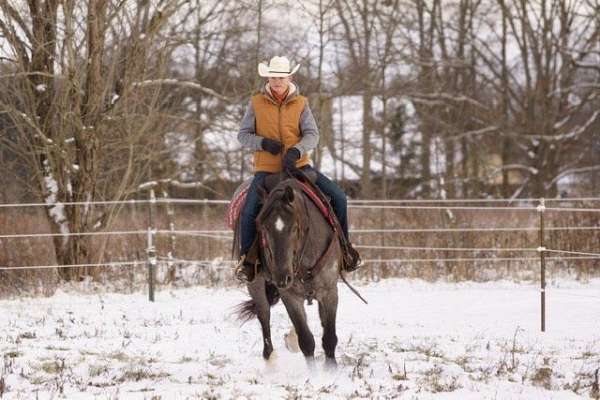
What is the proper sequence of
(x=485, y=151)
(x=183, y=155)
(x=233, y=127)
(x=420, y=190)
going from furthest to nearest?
(x=485, y=151), (x=420, y=190), (x=183, y=155), (x=233, y=127)

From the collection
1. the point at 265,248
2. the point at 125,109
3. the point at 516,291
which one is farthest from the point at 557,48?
the point at 265,248

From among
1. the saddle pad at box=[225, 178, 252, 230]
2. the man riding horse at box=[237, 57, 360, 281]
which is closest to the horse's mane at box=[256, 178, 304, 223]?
the man riding horse at box=[237, 57, 360, 281]

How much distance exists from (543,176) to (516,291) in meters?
15.0

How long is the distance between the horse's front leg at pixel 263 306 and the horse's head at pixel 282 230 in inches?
44.4

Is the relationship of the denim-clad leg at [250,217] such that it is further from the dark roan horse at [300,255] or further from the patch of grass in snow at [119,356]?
the patch of grass in snow at [119,356]

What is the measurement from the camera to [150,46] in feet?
45.2

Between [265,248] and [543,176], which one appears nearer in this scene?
[265,248]

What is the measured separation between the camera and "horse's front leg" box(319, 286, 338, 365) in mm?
6797

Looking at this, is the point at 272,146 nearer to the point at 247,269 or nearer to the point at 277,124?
the point at 277,124

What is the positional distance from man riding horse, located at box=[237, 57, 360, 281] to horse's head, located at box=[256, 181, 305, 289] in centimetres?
47

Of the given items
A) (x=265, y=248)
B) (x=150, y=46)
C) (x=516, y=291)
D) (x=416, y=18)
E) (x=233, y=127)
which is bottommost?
(x=516, y=291)

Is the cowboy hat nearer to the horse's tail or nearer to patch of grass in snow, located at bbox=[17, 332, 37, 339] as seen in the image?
the horse's tail

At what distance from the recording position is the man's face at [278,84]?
6902mm

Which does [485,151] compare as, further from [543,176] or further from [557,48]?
[557,48]
